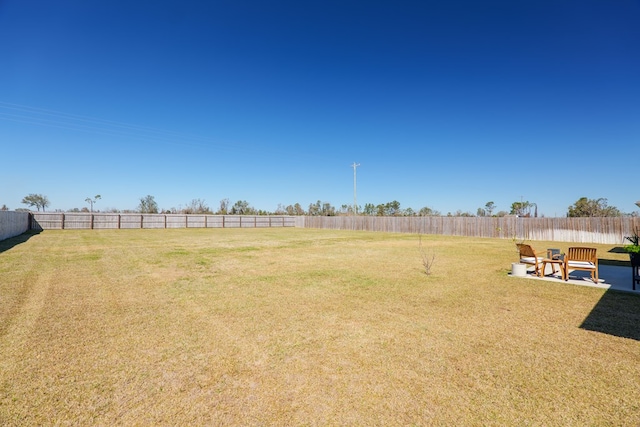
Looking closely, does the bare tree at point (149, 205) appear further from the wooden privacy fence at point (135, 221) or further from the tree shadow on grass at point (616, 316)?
the tree shadow on grass at point (616, 316)

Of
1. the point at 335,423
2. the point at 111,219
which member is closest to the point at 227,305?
the point at 335,423

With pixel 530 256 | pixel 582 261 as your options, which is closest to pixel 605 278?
pixel 582 261

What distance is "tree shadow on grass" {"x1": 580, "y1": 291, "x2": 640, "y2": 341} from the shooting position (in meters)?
4.15

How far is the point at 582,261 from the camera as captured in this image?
7547 mm

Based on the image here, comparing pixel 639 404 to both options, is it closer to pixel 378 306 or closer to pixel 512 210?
pixel 378 306

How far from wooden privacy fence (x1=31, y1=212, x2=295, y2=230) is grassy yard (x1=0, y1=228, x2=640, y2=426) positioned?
85.7ft

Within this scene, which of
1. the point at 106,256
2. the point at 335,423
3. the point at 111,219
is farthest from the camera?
the point at 111,219

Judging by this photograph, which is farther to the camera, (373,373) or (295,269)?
(295,269)

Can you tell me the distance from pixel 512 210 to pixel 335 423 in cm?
5117

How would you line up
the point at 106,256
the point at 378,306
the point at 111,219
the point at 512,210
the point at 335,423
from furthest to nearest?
1. the point at 512,210
2. the point at 111,219
3. the point at 106,256
4. the point at 378,306
5. the point at 335,423

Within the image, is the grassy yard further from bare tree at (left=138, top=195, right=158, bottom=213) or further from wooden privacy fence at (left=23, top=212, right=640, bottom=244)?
bare tree at (left=138, top=195, right=158, bottom=213)

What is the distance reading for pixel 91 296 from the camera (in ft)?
19.0

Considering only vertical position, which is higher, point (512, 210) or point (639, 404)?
point (512, 210)

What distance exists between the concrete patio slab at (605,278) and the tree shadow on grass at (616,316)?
774 mm
